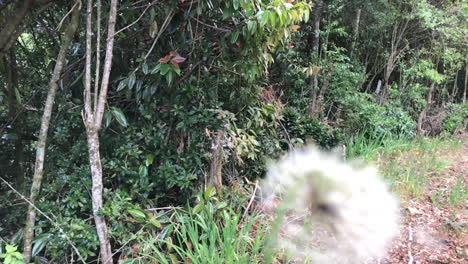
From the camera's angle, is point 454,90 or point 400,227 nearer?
point 400,227

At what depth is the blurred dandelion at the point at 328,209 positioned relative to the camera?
232 centimetres

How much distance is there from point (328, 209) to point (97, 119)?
2.05 meters

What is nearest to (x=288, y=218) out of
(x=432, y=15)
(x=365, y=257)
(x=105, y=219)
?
(x=365, y=257)

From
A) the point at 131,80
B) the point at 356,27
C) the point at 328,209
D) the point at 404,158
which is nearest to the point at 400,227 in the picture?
the point at 328,209

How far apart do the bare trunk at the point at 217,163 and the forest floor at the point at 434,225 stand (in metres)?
1.29

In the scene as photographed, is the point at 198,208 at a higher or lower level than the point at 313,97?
lower

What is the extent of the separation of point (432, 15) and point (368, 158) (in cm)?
275

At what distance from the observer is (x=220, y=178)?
8.15 feet

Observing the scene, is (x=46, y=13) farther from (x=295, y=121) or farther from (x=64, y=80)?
(x=295, y=121)

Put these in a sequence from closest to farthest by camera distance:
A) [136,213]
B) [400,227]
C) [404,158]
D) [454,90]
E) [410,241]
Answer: [136,213] → [410,241] → [400,227] → [404,158] → [454,90]

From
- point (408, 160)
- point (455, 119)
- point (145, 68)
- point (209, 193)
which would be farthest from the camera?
point (455, 119)

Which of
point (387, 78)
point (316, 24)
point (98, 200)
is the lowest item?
point (98, 200)

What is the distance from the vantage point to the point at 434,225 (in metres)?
2.80

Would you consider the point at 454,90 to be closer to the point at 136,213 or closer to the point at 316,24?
the point at 316,24
